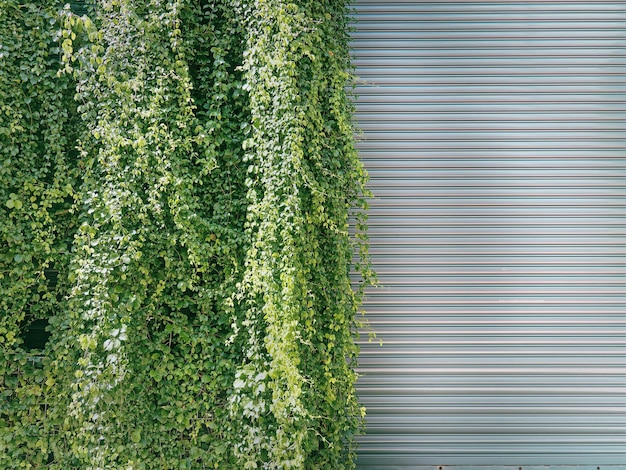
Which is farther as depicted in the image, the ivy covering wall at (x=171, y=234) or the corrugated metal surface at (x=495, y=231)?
the corrugated metal surface at (x=495, y=231)

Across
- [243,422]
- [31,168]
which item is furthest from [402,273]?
[31,168]

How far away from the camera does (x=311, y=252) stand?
11.9ft

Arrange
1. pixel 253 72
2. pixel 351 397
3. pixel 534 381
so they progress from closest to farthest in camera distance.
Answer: pixel 253 72, pixel 351 397, pixel 534 381

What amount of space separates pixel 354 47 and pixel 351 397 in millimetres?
2759

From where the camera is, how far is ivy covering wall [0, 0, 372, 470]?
3457 mm

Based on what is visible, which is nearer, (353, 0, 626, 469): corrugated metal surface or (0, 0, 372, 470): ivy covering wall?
(0, 0, 372, 470): ivy covering wall

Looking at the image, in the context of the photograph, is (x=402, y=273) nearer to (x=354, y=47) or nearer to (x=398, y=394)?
(x=398, y=394)

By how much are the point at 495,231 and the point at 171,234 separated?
2.56 m

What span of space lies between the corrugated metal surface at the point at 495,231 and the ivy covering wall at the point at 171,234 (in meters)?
0.88

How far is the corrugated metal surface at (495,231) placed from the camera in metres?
4.44

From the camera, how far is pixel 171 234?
359cm

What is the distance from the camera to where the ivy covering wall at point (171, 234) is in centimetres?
346

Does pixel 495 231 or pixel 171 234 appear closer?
pixel 171 234

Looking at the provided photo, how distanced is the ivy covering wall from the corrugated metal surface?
2.90 feet
